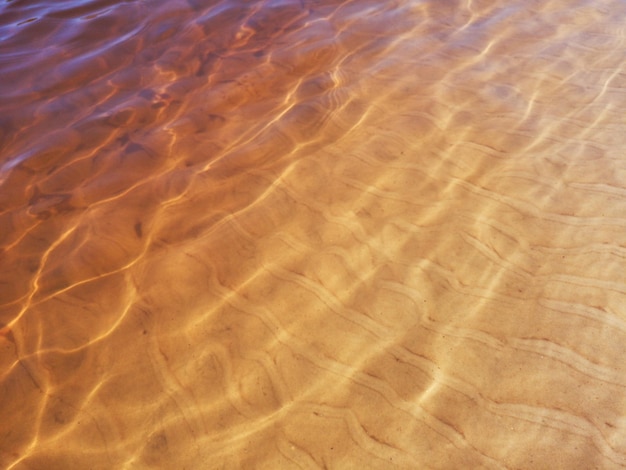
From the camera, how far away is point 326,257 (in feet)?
8.33

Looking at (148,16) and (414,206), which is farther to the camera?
(148,16)

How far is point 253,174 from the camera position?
3.09 metres

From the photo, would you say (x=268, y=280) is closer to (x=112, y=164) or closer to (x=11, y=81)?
(x=112, y=164)

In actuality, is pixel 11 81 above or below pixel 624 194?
above

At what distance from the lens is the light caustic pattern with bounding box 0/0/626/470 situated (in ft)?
6.37

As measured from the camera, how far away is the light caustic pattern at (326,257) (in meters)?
1.94

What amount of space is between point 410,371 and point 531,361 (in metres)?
0.47

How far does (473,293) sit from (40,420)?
1.83 m

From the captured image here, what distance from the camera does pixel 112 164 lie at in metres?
3.36

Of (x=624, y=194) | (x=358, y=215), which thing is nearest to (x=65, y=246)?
(x=358, y=215)

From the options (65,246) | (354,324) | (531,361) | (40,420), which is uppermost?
(65,246)

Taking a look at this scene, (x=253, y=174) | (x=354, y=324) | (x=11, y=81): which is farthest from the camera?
(x=11, y=81)

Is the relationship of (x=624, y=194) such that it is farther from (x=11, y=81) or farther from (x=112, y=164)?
(x=11, y=81)

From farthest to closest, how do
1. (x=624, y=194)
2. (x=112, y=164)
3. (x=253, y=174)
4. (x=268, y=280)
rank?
(x=112, y=164) < (x=253, y=174) < (x=624, y=194) < (x=268, y=280)
